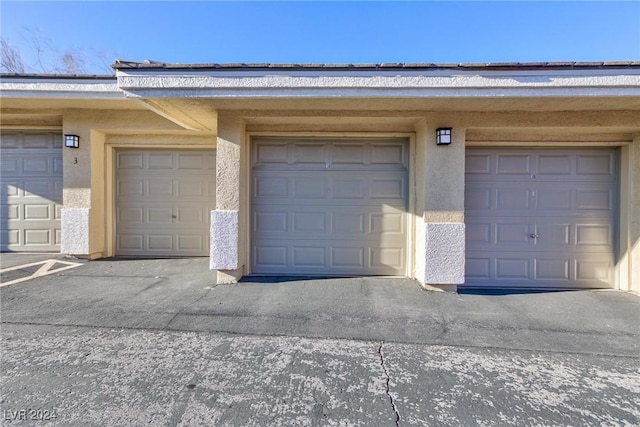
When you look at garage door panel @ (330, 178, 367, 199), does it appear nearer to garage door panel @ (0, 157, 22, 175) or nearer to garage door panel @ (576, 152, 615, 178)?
garage door panel @ (576, 152, 615, 178)

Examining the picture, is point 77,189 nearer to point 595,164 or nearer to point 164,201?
point 164,201

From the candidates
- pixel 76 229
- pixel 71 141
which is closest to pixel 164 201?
pixel 76 229

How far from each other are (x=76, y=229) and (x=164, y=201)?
187 cm

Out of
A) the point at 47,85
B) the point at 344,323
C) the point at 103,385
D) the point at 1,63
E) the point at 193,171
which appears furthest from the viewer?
the point at 1,63

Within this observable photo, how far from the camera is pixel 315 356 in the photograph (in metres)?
2.95

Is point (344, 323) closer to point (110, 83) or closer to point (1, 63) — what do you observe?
point (110, 83)

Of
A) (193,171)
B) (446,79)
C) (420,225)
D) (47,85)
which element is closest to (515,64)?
(446,79)

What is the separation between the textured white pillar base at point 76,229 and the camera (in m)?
6.55

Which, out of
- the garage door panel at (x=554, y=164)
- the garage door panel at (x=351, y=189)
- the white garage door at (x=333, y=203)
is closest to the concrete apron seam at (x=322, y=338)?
the white garage door at (x=333, y=203)

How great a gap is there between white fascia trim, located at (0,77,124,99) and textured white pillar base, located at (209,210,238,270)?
Answer: 11.0 ft

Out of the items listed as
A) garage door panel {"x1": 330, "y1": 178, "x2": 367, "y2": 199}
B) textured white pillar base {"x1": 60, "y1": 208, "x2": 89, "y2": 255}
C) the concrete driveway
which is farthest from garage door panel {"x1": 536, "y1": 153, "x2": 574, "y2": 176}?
textured white pillar base {"x1": 60, "y1": 208, "x2": 89, "y2": 255}

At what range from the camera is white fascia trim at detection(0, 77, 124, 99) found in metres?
5.73

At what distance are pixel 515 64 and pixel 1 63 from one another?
17.4m

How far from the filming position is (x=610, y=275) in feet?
17.7
